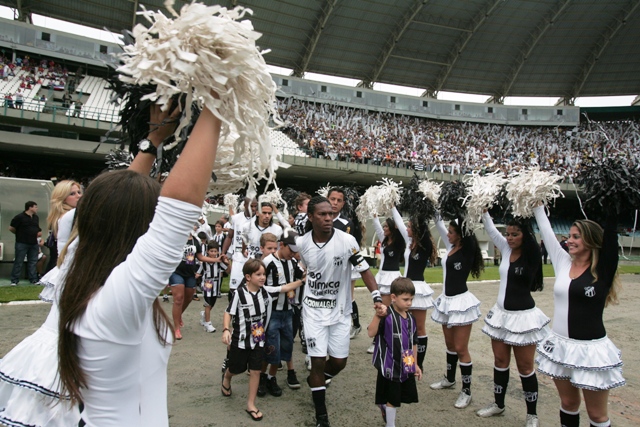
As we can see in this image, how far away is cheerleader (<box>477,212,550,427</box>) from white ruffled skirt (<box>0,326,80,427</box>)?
398 cm

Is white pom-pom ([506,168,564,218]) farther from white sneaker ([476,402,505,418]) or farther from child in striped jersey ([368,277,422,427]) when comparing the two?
white sneaker ([476,402,505,418])

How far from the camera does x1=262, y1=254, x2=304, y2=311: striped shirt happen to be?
523cm

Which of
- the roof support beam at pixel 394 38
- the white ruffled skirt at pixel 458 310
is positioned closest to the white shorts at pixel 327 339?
the white ruffled skirt at pixel 458 310

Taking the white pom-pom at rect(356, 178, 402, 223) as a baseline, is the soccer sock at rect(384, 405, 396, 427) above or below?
below

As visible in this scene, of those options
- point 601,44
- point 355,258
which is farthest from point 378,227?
point 601,44

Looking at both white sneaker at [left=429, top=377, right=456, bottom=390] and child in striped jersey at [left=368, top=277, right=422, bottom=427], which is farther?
white sneaker at [left=429, top=377, right=456, bottom=390]

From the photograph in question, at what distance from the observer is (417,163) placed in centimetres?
3259

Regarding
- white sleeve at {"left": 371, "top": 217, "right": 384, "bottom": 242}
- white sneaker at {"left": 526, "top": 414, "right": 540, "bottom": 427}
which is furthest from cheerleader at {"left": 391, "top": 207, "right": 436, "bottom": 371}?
white sneaker at {"left": 526, "top": 414, "right": 540, "bottom": 427}

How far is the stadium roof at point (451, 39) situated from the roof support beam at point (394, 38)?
0.08 meters

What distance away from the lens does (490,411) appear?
4.49 m

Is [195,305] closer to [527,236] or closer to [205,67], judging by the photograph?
[527,236]

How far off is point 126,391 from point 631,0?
39814 mm

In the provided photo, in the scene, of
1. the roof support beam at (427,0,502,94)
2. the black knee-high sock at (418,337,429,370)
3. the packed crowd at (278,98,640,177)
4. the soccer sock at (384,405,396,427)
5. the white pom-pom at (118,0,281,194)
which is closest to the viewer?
the white pom-pom at (118,0,281,194)

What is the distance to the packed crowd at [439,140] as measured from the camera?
32.5 m
